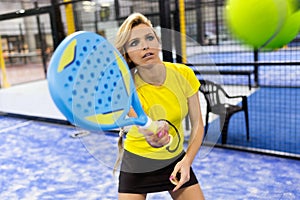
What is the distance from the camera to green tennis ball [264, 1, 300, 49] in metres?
1.50

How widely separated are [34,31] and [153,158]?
20.2m

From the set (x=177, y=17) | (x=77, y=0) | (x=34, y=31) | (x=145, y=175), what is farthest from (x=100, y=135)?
(x=34, y=31)

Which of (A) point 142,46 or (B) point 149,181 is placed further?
(B) point 149,181

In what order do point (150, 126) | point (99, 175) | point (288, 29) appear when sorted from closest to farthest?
point (150, 126) < point (288, 29) < point (99, 175)

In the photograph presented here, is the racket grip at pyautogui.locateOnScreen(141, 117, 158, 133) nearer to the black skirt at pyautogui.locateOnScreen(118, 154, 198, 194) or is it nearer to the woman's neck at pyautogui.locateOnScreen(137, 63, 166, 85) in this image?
the woman's neck at pyautogui.locateOnScreen(137, 63, 166, 85)

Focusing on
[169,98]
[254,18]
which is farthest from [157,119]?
[254,18]

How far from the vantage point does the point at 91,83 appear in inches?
33.4

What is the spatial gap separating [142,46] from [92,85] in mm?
306

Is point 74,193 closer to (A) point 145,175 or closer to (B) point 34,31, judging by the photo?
(A) point 145,175

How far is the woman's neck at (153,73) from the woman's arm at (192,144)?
Answer: 0.49ft

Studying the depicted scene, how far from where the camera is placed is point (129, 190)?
4.62 ft

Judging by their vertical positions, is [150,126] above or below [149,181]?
above

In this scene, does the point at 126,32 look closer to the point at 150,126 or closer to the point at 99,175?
the point at 150,126

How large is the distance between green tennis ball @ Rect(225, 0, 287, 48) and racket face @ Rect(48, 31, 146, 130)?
624 millimetres
